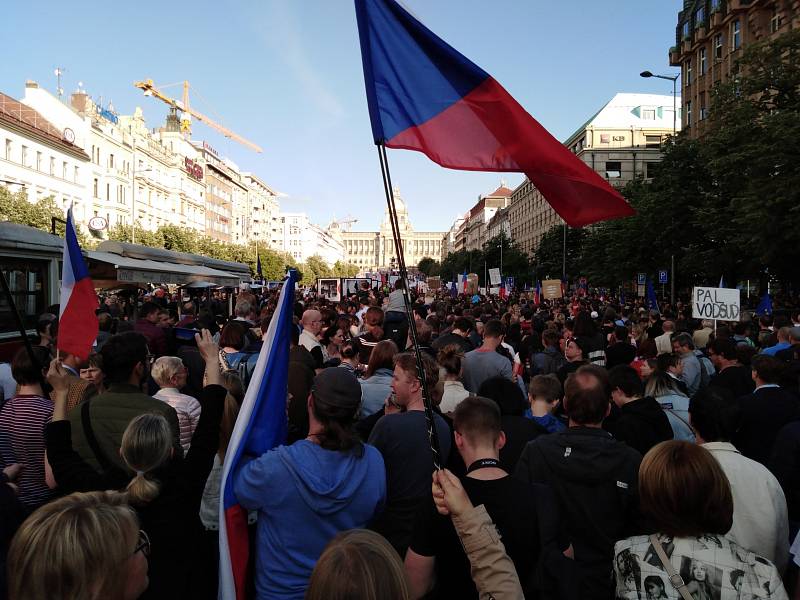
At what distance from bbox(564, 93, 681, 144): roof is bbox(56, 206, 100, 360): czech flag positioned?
85.0m

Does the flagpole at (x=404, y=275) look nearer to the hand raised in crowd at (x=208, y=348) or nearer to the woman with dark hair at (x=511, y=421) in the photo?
the hand raised in crowd at (x=208, y=348)

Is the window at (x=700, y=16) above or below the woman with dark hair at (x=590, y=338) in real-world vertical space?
above

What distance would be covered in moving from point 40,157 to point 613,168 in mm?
64939

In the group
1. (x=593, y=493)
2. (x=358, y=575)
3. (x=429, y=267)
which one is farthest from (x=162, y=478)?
(x=429, y=267)

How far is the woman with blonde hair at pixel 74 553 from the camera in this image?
1.77 m

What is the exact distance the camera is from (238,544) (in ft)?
9.39

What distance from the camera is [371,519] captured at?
9.82 ft

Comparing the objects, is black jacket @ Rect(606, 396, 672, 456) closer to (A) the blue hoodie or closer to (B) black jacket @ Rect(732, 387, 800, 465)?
(B) black jacket @ Rect(732, 387, 800, 465)

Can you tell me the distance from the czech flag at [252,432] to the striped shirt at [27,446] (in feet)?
5.72

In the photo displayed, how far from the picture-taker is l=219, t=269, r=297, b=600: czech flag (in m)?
2.81

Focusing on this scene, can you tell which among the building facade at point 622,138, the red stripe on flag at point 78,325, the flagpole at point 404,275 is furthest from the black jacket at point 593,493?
the building facade at point 622,138

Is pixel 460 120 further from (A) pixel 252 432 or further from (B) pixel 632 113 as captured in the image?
(B) pixel 632 113

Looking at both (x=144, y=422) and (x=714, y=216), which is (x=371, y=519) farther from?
(x=714, y=216)

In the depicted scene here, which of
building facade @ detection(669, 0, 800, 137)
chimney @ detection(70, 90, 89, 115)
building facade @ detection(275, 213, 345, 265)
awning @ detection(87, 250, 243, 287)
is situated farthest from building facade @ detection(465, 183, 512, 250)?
awning @ detection(87, 250, 243, 287)
